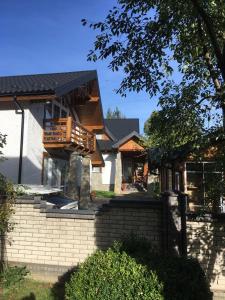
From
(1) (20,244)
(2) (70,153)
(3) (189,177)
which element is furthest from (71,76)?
(1) (20,244)

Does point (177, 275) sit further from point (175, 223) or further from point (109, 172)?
point (109, 172)

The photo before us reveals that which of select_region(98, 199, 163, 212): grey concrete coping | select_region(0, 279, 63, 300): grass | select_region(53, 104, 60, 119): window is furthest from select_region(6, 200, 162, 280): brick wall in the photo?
select_region(53, 104, 60, 119): window

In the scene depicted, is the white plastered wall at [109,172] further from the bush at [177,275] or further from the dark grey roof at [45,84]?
the bush at [177,275]

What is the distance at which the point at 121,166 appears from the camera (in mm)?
30906

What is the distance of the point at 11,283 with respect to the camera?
7.66 metres

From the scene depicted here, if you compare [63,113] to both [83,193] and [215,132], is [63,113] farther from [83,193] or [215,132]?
[215,132]

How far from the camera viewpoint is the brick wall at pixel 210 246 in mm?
7488

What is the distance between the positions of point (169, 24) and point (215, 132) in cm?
200

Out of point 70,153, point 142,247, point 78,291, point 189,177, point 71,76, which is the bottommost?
point 78,291

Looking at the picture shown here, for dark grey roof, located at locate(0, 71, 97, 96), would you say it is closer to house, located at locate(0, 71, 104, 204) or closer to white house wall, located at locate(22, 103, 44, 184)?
house, located at locate(0, 71, 104, 204)

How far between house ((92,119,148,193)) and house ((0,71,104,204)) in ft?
30.4

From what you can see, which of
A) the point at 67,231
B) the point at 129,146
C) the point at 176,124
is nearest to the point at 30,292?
the point at 67,231

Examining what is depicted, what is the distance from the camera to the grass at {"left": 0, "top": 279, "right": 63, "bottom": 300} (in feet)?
23.5

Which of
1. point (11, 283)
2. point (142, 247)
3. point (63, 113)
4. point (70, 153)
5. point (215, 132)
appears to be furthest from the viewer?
point (63, 113)
